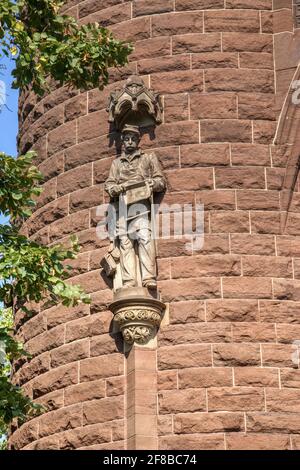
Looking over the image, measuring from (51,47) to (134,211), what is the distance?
2.66 m

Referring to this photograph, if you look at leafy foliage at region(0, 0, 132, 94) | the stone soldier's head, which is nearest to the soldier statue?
the stone soldier's head

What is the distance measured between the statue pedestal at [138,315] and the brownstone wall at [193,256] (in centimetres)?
14

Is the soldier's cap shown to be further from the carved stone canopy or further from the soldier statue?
the carved stone canopy

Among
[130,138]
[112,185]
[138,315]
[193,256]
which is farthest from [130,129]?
[138,315]

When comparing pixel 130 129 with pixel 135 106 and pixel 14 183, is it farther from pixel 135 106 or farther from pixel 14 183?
pixel 14 183

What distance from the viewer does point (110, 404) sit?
12.0m

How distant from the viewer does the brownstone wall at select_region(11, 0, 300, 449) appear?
11.8 m

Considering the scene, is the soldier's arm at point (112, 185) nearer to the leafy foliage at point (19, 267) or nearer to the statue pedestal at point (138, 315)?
the statue pedestal at point (138, 315)

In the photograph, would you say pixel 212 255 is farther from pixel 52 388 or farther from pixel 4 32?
pixel 4 32

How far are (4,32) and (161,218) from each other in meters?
3.08

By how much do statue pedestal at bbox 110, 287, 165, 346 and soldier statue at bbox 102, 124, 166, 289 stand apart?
0.63ft

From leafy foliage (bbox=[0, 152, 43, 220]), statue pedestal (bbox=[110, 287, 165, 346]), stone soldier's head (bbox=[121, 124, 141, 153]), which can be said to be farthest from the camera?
stone soldier's head (bbox=[121, 124, 141, 153])

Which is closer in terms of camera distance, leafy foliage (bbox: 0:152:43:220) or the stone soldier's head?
leafy foliage (bbox: 0:152:43:220)
